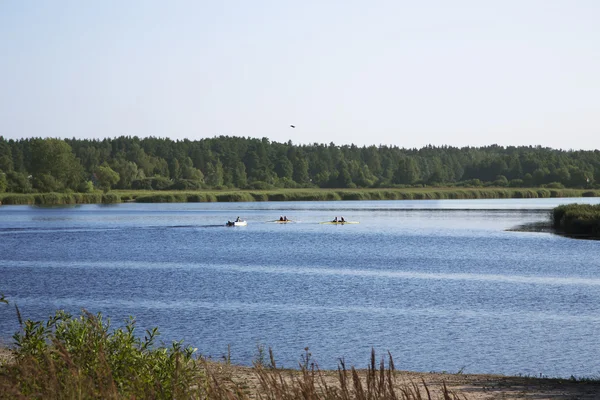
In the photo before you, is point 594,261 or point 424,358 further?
point 594,261

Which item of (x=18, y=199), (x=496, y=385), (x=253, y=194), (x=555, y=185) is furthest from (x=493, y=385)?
(x=555, y=185)

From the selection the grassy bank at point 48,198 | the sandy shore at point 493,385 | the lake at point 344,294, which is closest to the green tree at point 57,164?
the grassy bank at point 48,198

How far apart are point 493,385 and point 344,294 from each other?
18603 mm

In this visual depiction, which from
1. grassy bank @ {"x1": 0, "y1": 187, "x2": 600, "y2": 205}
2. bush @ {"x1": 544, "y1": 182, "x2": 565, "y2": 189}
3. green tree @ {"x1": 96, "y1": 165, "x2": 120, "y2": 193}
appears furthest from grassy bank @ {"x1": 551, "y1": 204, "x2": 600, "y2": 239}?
green tree @ {"x1": 96, "y1": 165, "x2": 120, "y2": 193}

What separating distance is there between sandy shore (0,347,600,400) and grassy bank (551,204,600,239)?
51321 mm

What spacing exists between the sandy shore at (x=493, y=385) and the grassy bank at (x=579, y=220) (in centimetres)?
5132

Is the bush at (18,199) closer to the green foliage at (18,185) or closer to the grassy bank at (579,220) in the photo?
the green foliage at (18,185)

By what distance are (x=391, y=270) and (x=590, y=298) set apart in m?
14.3

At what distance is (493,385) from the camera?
16.5m

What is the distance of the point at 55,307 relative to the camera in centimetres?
3059

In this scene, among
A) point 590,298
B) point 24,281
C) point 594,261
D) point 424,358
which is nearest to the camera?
point 424,358

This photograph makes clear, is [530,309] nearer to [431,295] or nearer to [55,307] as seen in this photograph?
[431,295]

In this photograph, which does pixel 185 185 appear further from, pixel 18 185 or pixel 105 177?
pixel 18 185

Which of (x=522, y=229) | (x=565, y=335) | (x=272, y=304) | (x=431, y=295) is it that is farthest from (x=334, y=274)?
(x=522, y=229)
